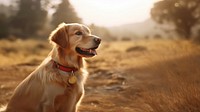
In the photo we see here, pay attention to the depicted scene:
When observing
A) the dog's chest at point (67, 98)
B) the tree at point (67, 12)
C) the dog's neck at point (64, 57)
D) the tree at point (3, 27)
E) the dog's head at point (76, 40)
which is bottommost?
the dog's chest at point (67, 98)

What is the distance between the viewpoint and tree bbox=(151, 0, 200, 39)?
90.6 feet

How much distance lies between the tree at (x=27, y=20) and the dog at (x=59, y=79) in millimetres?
33451

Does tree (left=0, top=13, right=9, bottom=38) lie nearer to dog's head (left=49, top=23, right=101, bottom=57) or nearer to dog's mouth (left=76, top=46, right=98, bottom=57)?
dog's head (left=49, top=23, right=101, bottom=57)

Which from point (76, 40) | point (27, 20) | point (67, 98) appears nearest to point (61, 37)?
point (76, 40)

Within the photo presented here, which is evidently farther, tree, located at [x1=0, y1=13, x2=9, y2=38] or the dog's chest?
tree, located at [x1=0, y1=13, x2=9, y2=38]

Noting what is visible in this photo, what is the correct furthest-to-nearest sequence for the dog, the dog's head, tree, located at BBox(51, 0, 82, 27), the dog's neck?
tree, located at BBox(51, 0, 82, 27), the dog's head, the dog's neck, the dog

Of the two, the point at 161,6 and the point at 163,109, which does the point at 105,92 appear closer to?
the point at 163,109

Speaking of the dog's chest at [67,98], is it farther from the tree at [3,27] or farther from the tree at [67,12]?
the tree at [3,27]

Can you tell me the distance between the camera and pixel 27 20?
4053 cm

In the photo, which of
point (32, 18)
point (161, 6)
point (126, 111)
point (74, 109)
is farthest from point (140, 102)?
point (32, 18)

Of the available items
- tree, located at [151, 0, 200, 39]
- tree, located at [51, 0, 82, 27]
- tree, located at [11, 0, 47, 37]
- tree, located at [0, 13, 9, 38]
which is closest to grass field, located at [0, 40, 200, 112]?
tree, located at [51, 0, 82, 27]

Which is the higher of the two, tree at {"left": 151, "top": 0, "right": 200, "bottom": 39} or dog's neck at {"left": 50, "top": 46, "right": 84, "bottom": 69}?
tree at {"left": 151, "top": 0, "right": 200, "bottom": 39}

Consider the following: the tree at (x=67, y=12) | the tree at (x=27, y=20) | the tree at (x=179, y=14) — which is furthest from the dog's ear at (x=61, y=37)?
the tree at (x=27, y=20)

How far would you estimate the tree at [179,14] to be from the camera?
1087 inches
